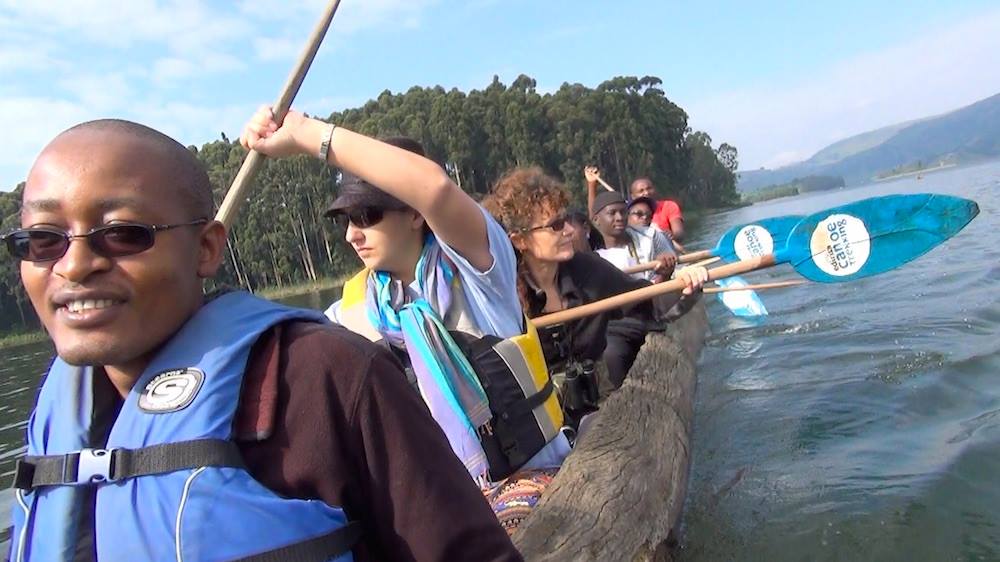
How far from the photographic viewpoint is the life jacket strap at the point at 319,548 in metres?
1.08

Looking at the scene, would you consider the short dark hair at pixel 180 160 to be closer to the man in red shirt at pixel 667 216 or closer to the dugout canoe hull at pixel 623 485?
the dugout canoe hull at pixel 623 485

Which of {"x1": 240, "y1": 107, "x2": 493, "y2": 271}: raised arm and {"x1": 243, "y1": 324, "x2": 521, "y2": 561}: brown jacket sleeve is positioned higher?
{"x1": 240, "y1": 107, "x2": 493, "y2": 271}: raised arm

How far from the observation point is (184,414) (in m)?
1.13

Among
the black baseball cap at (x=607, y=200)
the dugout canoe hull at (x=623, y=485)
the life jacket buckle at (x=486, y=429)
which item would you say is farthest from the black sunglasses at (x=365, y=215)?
the black baseball cap at (x=607, y=200)

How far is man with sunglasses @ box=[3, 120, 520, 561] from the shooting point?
3.59 ft

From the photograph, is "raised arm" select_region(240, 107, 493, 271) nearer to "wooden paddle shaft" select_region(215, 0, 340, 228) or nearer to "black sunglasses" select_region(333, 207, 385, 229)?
"wooden paddle shaft" select_region(215, 0, 340, 228)

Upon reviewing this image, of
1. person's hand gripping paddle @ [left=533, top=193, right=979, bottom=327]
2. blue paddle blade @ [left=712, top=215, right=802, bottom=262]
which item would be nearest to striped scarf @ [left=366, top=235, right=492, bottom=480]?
person's hand gripping paddle @ [left=533, top=193, right=979, bottom=327]

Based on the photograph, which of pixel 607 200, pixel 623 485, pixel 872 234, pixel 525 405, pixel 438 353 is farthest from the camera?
pixel 607 200

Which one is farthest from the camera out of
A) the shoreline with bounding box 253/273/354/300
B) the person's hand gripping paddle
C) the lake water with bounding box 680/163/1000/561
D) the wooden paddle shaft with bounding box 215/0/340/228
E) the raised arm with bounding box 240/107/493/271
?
the shoreline with bounding box 253/273/354/300

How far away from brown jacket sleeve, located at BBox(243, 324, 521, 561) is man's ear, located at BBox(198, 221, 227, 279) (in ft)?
0.80

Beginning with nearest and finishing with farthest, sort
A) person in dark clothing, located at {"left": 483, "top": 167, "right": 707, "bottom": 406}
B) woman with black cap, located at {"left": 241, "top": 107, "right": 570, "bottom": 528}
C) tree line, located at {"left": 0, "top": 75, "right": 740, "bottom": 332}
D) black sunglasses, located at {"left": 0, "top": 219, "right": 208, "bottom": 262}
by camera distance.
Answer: black sunglasses, located at {"left": 0, "top": 219, "right": 208, "bottom": 262}, woman with black cap, located at {"left": 241, "top": 107, "right": 570, "bottom": 528}, person in dark clothing, located at {"left": 483, "top": 167, "right": 707, "bottom": 406}, tree line, located at {"left": 0, "top": 75, "right": 740, "bottom": 332}

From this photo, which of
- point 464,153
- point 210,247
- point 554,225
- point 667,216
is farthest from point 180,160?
point 464,153

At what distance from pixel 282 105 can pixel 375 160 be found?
0.37 meters

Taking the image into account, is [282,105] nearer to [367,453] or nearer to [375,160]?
[375,160]
